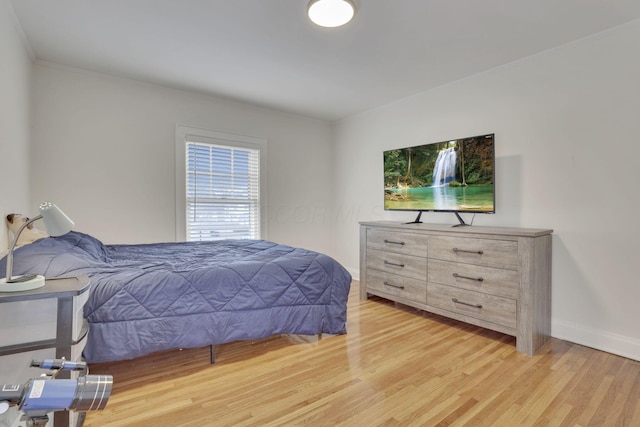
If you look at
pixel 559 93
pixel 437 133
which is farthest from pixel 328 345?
pixel 559 93

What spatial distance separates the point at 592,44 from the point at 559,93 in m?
0.37

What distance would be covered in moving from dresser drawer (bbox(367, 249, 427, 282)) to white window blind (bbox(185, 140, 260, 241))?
156 centimetres

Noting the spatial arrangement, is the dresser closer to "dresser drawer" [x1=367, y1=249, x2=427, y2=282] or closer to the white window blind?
"dresser drawer" [x1=367, y1=249, x2=427, y2=282]

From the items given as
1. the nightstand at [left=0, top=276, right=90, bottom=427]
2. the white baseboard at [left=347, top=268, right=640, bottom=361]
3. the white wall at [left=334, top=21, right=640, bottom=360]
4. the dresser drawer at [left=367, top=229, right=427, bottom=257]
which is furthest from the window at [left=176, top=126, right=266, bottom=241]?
the white baseboard at [left=347, top=268, right=640, bottom=361]

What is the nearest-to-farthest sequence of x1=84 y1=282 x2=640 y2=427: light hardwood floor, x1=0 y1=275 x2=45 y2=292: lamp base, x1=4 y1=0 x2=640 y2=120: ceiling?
x1=0 y1=275 x2=45 y2=292: lamp base, x1=84 y1=282 x2=640 y2=427: light hardwood floor, x1=4 y1=0 x2=640 y2=120: ceiling

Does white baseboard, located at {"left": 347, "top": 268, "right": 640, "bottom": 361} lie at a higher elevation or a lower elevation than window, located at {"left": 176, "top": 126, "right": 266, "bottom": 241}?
lower

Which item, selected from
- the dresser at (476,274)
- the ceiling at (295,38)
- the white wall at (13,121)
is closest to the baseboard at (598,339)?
the dresser at (476,274)

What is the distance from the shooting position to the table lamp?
4.09 feet

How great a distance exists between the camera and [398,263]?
10.5ft

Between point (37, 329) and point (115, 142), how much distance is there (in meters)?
2.47

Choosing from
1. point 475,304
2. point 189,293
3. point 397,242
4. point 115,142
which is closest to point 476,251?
point 475,304

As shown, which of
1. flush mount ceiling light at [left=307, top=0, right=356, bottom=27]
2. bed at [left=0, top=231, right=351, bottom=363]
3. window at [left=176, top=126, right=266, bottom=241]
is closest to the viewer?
bed at [left=0, top=231, right=351, bottom=363]

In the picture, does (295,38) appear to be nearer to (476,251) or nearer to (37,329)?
(476,251)

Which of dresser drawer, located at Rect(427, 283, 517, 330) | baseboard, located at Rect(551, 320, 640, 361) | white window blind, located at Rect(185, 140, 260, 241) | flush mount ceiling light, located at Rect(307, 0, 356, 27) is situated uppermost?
flush mount ceiling light, located at Rect(307, 0, 356, 27)
